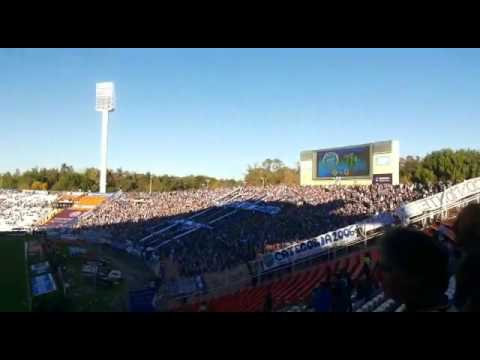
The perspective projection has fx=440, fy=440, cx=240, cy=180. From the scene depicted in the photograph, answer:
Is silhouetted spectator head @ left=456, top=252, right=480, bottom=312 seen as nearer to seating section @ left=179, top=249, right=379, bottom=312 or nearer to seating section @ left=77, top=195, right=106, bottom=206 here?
seating section @ left=179, top=249, right=379, bottom=312

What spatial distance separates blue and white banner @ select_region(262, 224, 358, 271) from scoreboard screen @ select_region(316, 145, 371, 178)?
10.3 ft

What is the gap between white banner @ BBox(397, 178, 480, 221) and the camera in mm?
6773

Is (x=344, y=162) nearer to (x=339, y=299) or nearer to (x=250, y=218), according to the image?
(x=250, y=218)

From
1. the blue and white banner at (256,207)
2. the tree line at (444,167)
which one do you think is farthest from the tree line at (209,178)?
the blue and white banner at (256,207)

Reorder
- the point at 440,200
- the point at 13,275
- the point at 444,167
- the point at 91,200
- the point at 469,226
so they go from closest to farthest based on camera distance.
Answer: the point at 469,226 < the point at 13,275 < the point at 440,200 < the point at 444,167 < the point at 91,200

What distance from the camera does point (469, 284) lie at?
90 cm

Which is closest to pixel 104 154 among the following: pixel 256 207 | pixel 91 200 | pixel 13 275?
pixel 91 200

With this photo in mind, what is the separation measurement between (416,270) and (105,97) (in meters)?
14.8

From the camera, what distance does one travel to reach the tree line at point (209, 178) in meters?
8.49

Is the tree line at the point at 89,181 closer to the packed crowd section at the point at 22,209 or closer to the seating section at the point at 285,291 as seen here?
the packed crowd section at the point at 22,209

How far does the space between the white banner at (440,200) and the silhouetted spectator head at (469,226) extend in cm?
600

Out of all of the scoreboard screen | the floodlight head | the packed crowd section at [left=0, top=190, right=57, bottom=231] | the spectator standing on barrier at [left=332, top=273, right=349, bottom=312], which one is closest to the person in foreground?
the spectator standing on barrier at [left=332, top=273, right=349, bottom=312]
